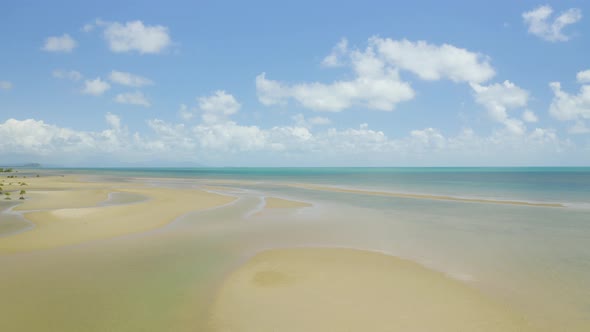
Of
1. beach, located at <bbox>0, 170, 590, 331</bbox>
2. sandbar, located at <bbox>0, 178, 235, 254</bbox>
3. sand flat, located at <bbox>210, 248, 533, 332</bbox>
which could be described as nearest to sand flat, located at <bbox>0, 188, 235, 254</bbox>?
sandbar, located at <bbox>0, 178, 235, 254</bbox>

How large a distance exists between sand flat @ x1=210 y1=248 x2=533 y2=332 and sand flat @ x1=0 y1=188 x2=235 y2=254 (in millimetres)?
8192

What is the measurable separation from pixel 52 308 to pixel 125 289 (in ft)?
5.06

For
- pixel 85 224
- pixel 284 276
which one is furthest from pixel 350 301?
pixel 85 224

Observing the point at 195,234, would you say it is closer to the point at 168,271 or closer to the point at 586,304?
the point at 168,271

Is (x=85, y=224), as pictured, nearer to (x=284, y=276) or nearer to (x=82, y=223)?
(x=82, y=223)

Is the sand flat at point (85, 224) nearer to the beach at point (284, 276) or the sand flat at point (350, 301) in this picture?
the beach at point (284, 276)

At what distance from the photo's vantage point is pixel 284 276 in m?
9.30

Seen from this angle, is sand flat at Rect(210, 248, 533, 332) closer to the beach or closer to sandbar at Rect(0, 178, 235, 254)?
the beach

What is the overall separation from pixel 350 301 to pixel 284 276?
2.44 m

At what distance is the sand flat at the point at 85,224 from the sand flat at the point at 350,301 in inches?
323

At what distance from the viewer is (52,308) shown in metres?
6.95

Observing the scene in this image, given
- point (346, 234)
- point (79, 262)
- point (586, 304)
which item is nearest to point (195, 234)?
point (79, 262)

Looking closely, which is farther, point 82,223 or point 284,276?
point 82,223

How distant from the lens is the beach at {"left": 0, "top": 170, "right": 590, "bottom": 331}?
6688 millimetres
